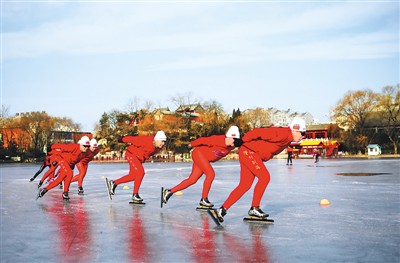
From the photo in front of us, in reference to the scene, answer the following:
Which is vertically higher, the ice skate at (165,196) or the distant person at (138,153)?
the distant person at (138,153)

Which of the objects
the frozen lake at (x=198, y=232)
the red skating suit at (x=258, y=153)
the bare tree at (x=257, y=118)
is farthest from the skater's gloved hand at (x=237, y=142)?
the bare tree at (x=257, y=118)

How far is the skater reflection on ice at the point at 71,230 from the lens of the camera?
6.85 meters

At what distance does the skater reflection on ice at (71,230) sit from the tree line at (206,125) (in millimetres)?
69352

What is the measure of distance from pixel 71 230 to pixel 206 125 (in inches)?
3055

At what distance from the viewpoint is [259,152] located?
9789 millimetres

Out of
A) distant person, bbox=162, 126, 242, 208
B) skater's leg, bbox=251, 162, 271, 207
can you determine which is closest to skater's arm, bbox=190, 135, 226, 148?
distant person, bbox=162, 126, 242, 208

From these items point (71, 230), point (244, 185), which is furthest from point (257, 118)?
point (71, 230)

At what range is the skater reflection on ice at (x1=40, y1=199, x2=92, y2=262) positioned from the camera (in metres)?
6.85

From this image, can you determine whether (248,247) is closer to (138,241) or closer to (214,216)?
(138,241)

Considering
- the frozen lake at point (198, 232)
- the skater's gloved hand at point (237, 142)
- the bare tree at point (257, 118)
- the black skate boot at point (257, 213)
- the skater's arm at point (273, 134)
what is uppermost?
the bare tree at point (257, 118)

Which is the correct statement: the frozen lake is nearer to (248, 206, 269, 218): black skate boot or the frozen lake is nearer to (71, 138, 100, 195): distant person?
(248, 206, 269, 218): black skate boot

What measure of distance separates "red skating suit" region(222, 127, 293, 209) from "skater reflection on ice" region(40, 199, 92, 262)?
2853 millimetres

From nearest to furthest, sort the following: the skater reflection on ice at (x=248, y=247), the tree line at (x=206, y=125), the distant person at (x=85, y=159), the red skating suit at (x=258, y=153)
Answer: the skater reflection on ice at (x=248, y=247) → the red skating suit at (x=258, y=153) → the distant person at (x=85, y=159) → the tree line at (x=206, y=125)

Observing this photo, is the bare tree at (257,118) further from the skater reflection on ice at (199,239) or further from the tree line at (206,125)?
the skater reflection on ice at (199,239)
